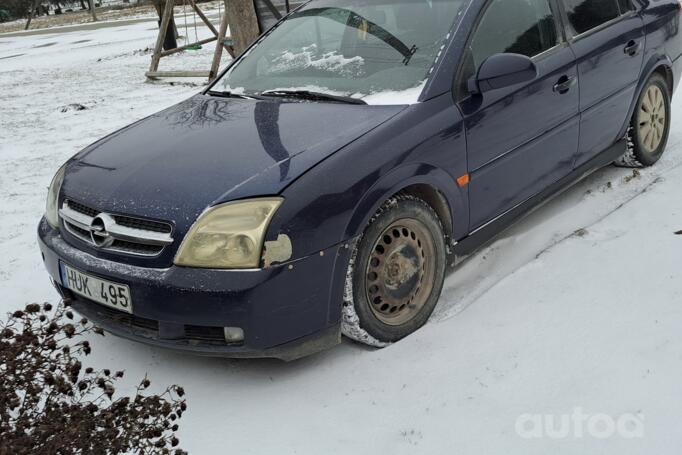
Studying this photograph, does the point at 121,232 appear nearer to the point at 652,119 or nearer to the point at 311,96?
the point at 311,96

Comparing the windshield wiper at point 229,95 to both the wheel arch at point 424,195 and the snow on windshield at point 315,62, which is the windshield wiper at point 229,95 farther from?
the wheel arch at point 424,195

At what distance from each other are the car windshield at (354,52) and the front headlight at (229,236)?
3.02 feet

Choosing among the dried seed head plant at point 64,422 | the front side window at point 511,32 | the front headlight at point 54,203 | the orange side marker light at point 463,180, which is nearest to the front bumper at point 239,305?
the dried seed head plant at point 64,422

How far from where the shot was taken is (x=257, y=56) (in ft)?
13.7

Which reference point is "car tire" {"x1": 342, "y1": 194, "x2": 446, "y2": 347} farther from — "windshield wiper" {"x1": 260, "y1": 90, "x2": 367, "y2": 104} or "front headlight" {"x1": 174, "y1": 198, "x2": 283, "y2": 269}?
"windshield wiper" {"x1": 260, "y1": 90, "x2": 367, "y2": 104}

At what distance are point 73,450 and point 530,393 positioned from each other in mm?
1612

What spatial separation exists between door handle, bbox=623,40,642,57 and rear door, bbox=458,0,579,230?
0.67m

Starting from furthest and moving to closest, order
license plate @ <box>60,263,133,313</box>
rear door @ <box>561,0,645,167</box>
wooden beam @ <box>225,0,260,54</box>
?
wooden beam @ <box>225,0,260,54</box>
rear door @ <box>561,0,645,167</box>
license plate @ <box>60,263,133,313</box>

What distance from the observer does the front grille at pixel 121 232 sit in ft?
9.11

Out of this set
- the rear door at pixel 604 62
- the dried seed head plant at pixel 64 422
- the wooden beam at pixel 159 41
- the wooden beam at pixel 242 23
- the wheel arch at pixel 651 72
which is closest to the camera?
the dried seed head plant at pixel 64 422

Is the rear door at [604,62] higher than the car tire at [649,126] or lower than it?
higher

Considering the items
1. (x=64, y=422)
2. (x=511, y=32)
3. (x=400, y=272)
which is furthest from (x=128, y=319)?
(x=511, y=32)

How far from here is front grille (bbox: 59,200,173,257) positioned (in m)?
2.78

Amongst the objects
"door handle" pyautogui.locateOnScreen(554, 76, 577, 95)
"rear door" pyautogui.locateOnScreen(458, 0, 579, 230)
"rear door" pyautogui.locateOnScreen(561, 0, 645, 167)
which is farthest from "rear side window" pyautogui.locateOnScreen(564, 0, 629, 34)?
"door handle" pyautogui.locateOnScreen(554, 76, 577, 95)
